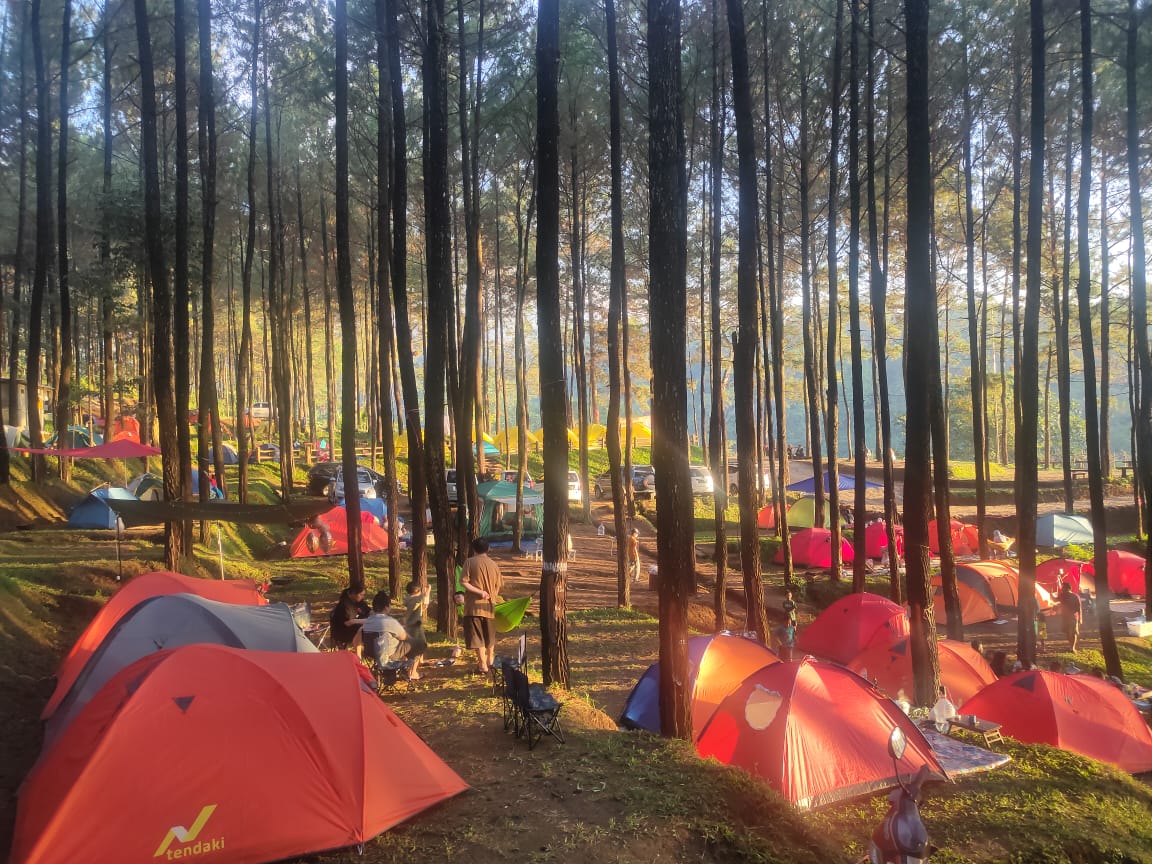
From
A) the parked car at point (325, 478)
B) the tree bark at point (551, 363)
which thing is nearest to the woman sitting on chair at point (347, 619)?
the tree bark at point (551, 363)

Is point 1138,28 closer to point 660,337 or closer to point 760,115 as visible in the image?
point 760,115

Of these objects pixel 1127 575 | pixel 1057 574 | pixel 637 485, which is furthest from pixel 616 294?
pixel 637 485

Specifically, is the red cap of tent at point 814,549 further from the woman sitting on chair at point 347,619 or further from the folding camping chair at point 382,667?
the folding camping chair at point 382,667

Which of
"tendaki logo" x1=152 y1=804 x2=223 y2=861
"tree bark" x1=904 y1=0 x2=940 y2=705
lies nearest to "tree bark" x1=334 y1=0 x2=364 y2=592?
"tendaki logo" x1=152 y1=804 x2=223 y2=861

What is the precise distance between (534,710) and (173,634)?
347cm

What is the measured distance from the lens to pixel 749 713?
278 inches

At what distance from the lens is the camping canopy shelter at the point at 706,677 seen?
310 inches

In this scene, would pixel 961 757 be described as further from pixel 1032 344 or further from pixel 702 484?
pixel 702 484

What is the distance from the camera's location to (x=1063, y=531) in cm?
2173

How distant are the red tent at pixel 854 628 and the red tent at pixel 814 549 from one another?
7822mm

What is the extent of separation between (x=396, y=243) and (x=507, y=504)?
12932 mm

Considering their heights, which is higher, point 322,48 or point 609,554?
point 322,48

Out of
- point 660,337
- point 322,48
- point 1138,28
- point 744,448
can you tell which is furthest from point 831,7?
point 660,337

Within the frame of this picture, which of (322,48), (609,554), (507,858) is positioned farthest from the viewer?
(609,554)
